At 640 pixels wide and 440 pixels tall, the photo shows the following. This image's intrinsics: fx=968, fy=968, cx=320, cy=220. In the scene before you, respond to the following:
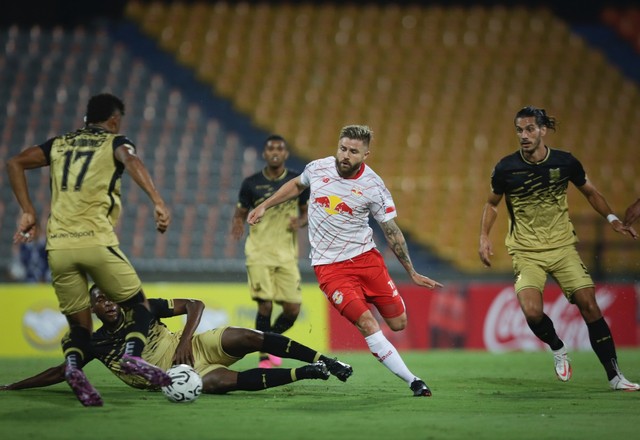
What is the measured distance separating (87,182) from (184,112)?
13859mm

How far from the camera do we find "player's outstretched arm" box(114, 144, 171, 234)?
7031 mm

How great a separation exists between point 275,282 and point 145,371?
462 centimetres

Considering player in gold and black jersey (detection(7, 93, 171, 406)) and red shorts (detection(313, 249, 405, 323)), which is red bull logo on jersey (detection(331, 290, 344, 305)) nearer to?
red shorts (detection(313, 249, 405, 323))

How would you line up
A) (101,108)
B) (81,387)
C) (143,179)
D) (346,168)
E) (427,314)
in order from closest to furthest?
1. (81,387)
2. (143,179)
3. (101,108)
4. (346,168)
5. (427,314)

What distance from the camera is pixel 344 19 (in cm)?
2364

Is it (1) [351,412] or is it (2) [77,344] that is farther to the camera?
(2) [77,344]

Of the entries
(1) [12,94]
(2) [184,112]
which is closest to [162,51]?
(2) [184,112]

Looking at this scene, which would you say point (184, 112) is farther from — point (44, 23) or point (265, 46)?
point (44, 23)

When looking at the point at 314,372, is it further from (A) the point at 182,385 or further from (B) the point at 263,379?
(A) the point at 182,385

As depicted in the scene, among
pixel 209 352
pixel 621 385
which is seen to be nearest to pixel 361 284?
pixel 209 352

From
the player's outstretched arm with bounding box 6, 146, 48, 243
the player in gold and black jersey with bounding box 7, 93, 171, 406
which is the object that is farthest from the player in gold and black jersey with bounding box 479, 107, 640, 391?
the player's outstretched arm with bounding box 6, 146, 48, 243

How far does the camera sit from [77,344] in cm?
731

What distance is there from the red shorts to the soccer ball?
1.46 meters

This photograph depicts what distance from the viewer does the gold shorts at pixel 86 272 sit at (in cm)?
719
